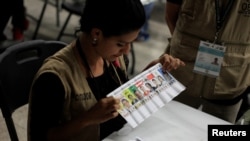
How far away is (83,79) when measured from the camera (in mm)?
1281

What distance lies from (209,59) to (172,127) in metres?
0.43

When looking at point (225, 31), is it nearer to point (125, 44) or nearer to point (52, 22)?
point (125, 44)

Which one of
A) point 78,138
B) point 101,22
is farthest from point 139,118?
point 101,22

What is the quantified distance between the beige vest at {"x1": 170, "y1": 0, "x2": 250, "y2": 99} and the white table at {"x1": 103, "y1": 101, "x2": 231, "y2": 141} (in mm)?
234

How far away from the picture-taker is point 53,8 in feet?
15.6

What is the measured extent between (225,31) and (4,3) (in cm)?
236

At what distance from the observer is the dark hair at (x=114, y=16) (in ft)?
3.85

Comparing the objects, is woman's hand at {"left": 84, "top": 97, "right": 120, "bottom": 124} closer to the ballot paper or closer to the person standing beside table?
the ballot paper

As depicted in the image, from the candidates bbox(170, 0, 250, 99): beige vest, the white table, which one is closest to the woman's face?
the white table

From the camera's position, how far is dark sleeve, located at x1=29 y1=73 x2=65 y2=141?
1188mm

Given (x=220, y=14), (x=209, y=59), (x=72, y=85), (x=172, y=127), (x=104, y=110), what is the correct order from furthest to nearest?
(x=209, y=59) < (x=220, y=14) < (x=172, y=127) < (x=72, y=85) < (x=104, y=110)

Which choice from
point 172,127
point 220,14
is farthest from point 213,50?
point 172,127

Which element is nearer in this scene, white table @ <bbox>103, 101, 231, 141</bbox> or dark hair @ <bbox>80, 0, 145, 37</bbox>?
dark hair @ <bbox>80, 0, 145, 37</bbox>

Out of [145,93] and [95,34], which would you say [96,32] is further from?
[145,93]
